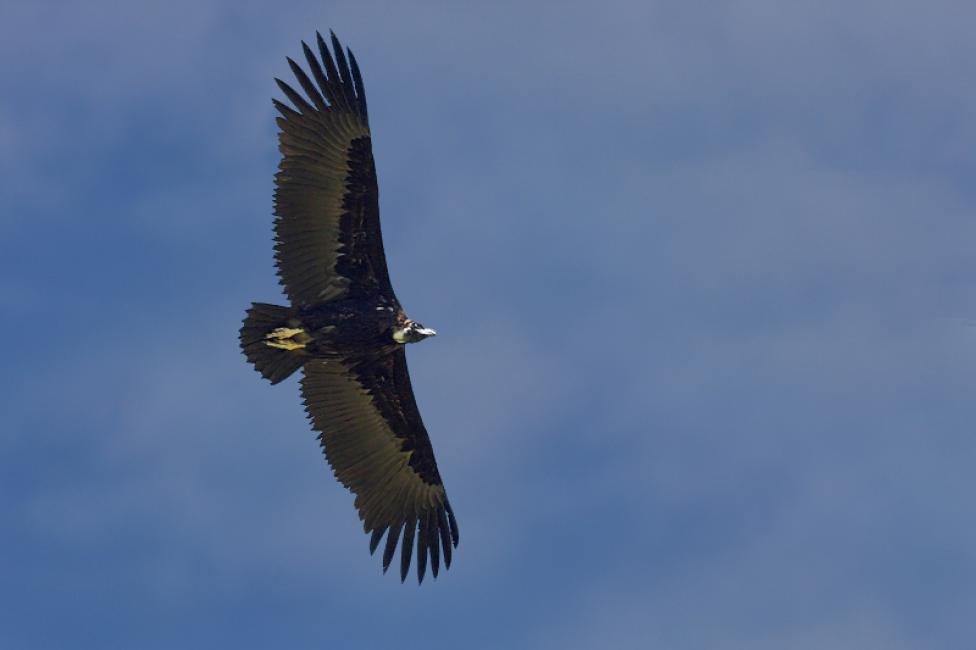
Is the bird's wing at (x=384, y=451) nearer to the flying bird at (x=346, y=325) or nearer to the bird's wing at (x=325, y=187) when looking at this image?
the flying bird at (x=346, y=325)

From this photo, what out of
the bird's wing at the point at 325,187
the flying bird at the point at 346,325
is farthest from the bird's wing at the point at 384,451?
the bird's wing at the point at 325,187

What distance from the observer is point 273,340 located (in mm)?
28906

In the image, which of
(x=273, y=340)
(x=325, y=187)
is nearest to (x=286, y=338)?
(x=273, y=340)

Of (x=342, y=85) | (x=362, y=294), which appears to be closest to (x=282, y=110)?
(x=342, y=85)

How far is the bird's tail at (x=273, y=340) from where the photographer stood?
2870cm

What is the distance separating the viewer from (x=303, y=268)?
95.8 feet

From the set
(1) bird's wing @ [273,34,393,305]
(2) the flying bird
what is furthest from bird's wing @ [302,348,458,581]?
(1) bird's wing @ [273,34,393,305]

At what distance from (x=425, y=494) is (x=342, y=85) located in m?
7.98

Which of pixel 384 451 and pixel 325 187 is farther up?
pixel 325 187

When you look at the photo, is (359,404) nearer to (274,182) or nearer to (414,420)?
(414,420)

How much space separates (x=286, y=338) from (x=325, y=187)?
2.76 meters

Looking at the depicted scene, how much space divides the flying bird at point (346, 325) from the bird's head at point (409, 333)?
18mm

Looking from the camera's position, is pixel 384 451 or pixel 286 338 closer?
pixel 286 338

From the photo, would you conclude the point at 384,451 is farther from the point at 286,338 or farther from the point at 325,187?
the point at 325,187
